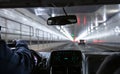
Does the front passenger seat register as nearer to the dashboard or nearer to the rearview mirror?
the rearview mirror

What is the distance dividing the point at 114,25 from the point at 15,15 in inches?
754

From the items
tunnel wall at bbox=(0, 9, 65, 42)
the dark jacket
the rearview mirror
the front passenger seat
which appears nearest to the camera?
the front passenger seat

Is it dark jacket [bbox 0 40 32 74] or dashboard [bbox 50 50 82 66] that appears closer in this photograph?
dark jacket [bbox 0 40 32 74]

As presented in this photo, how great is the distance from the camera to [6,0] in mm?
4930

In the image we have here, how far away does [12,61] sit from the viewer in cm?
359

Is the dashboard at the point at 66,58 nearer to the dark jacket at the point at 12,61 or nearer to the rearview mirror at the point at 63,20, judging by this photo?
the rearview mirror at the point at 63,20

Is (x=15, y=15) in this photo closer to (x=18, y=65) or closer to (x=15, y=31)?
(x=15, y=31)

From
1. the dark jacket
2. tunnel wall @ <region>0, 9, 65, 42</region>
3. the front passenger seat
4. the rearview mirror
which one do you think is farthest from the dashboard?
the front passenger seat

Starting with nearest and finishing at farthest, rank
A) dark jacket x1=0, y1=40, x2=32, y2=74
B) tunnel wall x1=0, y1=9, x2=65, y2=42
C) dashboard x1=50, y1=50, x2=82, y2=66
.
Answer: dark jacket x1=0, y1=40, x2=32, y2=74 → dashboard x1=50, y1=50, x2=82, y2=66 → tunnel wall x1=0, y1=9, x2=65, y2=42

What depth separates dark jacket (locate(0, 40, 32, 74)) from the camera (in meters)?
3.48

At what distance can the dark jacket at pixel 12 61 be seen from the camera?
3.48 metres

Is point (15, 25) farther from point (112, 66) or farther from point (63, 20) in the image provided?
point (112, 66)

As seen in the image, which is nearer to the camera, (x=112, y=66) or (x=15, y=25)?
(x=112, y=66)

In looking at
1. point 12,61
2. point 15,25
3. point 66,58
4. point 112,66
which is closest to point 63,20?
point 66,58
